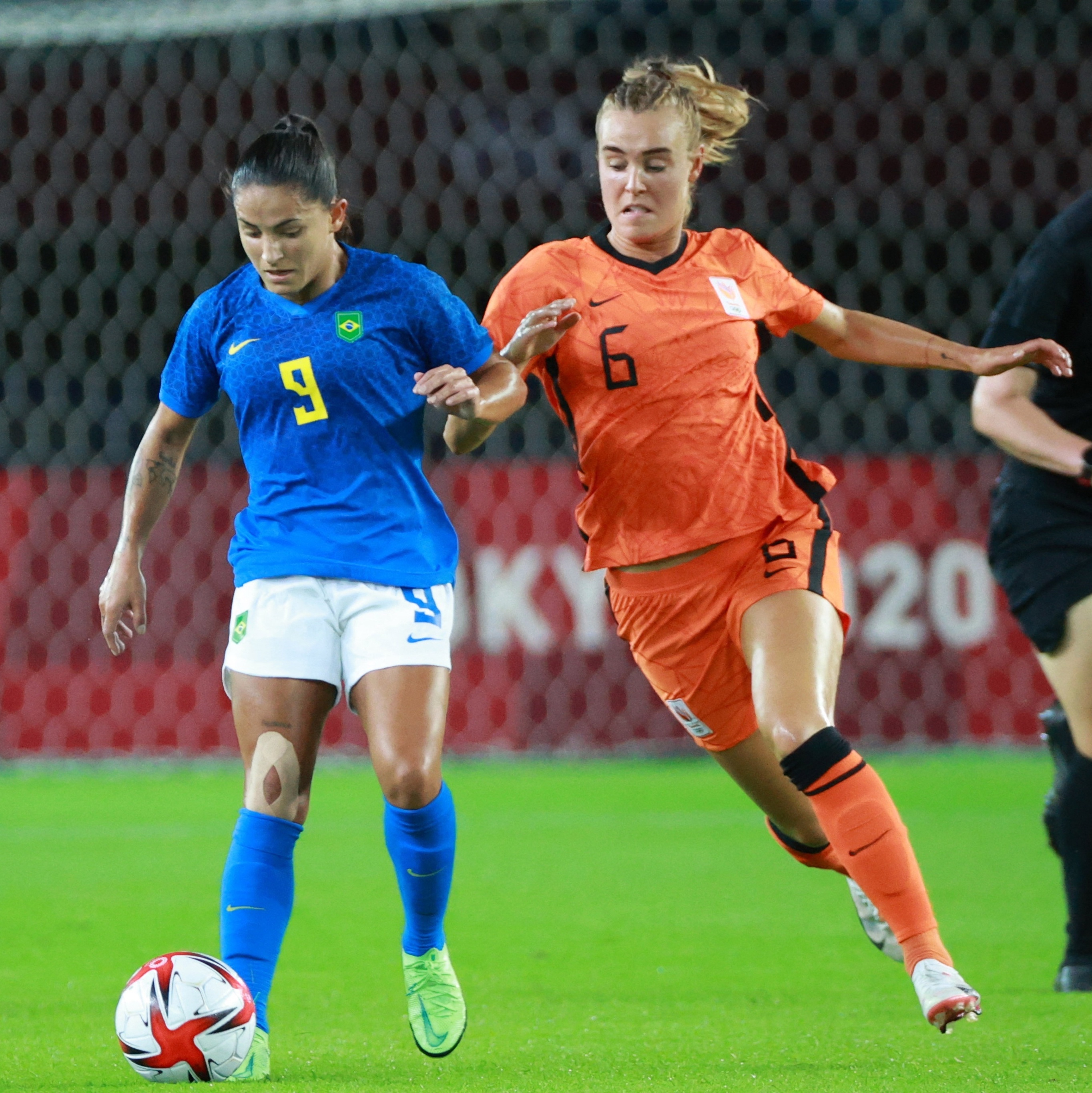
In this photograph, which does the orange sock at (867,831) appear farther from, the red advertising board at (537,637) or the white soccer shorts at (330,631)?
the red advertising board at (537,637)

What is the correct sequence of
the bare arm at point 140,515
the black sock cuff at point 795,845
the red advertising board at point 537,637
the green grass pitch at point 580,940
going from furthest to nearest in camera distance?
1. the red advertising board at point 537,637
2. the black sock cuff at point 795,845
3. the bare arm at point 140,515
4. the green grass pitch at point 580,940

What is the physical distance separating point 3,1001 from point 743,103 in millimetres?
2535

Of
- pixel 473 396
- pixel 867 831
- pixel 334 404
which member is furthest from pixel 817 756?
pixel 334 404

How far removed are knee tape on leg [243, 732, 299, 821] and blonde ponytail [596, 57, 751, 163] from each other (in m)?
1.43

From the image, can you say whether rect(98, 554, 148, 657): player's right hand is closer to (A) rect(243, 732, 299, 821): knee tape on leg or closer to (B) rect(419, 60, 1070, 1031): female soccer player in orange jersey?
(A) rect(243, 732, 299, 821): knee tape on leg

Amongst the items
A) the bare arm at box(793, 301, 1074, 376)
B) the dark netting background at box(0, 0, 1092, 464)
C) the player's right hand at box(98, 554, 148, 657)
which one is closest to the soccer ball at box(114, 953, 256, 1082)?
the player's right hand at box(98, 554, 148, 657)

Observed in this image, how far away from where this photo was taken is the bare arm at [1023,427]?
140 inches

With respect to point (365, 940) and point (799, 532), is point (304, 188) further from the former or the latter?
point (365, 940)

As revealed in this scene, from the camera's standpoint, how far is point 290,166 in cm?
311

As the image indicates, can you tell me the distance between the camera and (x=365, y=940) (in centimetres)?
441

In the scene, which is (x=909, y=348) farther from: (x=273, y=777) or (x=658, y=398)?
(x=273, y=777)

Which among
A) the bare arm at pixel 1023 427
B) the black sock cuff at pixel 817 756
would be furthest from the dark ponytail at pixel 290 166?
the bare arm at pixel 1023 427

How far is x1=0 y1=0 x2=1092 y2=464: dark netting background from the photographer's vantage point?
10.4 meters

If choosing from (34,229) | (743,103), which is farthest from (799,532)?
(34,229)
